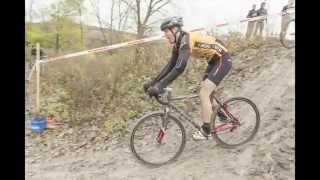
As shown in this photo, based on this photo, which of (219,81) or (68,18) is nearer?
(219,81)

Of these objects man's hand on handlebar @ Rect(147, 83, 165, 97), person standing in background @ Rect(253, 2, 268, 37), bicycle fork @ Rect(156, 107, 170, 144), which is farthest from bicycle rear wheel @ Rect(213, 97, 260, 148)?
person standing in background @ Rect(253, 2, 268, 37)

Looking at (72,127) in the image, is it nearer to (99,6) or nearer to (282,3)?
(99,6)

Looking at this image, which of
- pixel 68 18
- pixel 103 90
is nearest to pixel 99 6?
pixel 68 18

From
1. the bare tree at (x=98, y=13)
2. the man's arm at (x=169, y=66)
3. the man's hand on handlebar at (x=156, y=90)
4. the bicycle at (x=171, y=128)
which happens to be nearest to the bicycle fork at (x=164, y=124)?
the bicycle at (x=171, y=128)

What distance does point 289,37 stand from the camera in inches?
178

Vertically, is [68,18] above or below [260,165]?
above

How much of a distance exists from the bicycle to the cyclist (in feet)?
0.24

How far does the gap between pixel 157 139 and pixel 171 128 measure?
0.55ft

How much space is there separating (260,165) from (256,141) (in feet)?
0.82

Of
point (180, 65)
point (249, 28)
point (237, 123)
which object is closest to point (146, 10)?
point (180, 65)

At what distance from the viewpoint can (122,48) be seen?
4.58 m

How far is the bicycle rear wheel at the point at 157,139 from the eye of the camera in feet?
13.7
